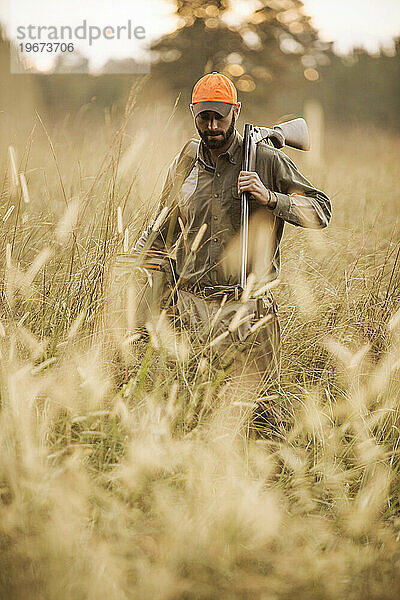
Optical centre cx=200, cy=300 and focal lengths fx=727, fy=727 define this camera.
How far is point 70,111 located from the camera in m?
4.12

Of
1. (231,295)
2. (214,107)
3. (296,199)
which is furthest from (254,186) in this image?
(231,295)

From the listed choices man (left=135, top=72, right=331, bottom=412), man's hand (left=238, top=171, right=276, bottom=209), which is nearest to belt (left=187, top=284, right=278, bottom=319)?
man (left=135, top=72, right=331, bottom=412)

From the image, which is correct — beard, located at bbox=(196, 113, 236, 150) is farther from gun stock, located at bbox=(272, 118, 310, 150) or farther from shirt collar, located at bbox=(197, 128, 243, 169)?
gun stock, located at bbox=(272, 118, 310, 150)

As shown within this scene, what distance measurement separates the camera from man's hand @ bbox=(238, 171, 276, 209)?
2230mm

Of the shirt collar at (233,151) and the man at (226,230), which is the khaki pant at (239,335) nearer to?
the man at (226,230)

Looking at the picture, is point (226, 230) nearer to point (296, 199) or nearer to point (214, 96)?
point (296, 199)

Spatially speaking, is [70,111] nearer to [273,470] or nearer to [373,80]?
[273,470]

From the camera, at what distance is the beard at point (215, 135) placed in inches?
90.8

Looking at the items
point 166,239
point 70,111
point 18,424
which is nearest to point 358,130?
point 70,111

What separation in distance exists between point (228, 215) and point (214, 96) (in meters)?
0.39

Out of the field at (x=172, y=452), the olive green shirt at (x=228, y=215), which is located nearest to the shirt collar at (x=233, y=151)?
the olive green shirt at (x=228, y=215)

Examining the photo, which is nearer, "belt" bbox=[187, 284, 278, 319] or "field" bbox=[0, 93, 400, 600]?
"field" bbox=[0, 93, 400, 600]

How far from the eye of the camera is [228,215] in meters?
2.41

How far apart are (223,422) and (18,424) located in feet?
Result: 1.92
